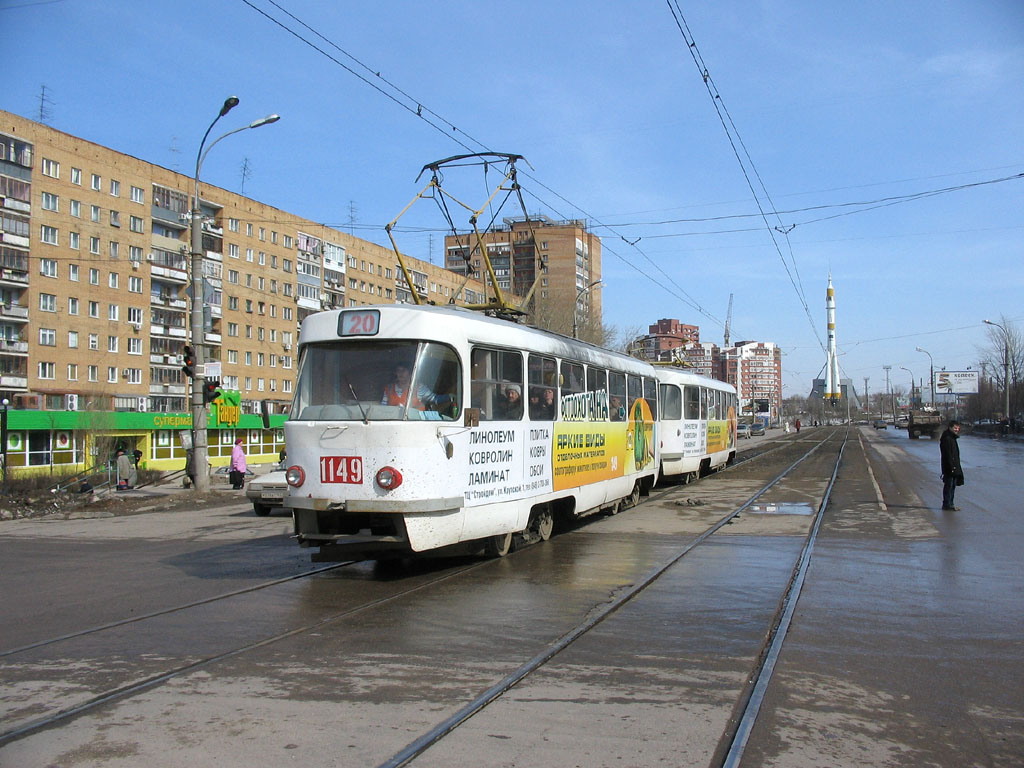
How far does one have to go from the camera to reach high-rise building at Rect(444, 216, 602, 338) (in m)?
17.4

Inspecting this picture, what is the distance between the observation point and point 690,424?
74.7 ft

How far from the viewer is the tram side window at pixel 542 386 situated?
10617 mm

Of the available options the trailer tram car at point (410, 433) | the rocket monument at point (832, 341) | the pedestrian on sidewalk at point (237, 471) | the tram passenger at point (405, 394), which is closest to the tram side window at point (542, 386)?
the trailer tram car at point (410, 433)

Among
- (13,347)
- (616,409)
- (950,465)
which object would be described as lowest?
(950,465)

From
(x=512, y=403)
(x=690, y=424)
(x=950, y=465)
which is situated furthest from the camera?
(x=690, y=424)

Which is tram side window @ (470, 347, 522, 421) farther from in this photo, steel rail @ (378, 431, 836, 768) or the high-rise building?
the high-rise building

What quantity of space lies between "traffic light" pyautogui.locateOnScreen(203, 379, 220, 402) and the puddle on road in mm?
12037

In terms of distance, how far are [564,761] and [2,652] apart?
4399 mm

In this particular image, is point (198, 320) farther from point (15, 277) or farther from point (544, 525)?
point (15, 277)

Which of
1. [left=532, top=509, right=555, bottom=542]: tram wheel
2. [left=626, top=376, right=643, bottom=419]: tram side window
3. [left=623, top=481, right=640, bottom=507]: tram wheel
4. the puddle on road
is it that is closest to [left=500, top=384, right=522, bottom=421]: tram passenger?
[left=532, top=509, right=555, bottom=542]: tram wheel

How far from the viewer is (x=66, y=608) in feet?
26.0

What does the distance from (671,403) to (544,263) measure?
5011 millimetres

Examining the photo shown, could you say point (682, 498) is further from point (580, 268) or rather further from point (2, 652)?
point (580, 268)

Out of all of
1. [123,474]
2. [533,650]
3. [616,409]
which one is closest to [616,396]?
[616,409]
